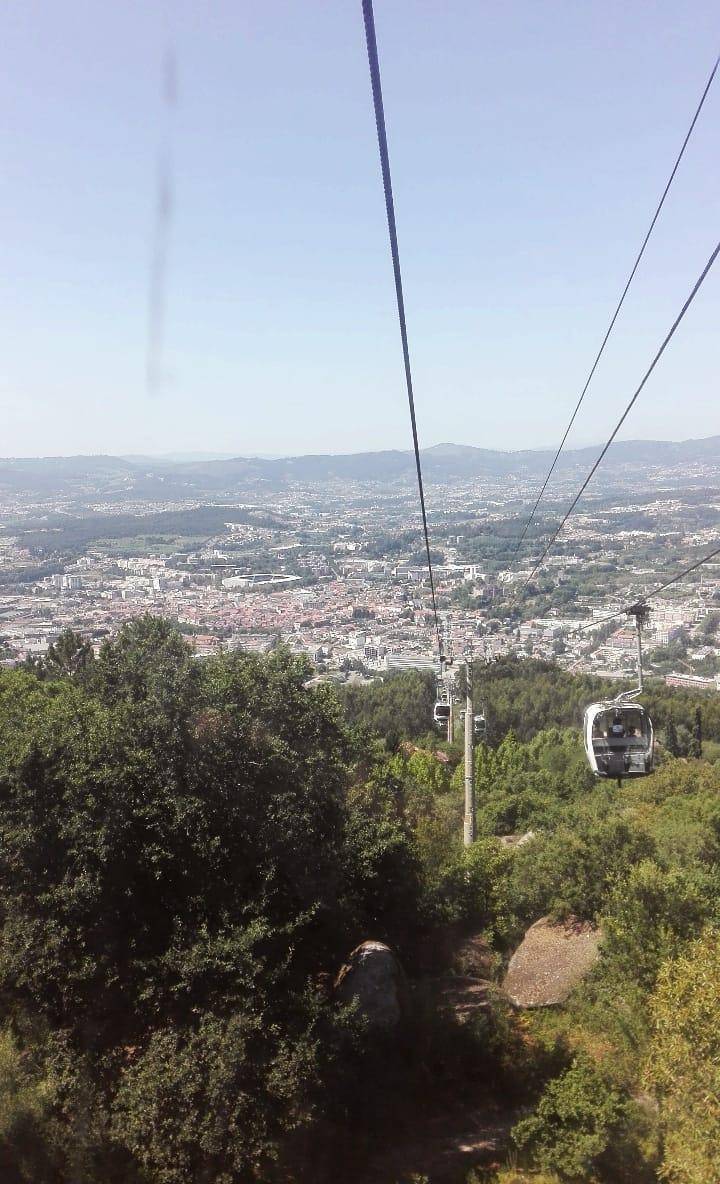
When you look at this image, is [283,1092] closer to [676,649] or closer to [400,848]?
[400,848]

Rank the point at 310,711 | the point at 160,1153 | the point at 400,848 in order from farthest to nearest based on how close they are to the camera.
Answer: the point at 400,848, the point at 310,711, the point at 160,1153

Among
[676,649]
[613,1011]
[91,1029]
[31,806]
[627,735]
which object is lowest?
[676,649]

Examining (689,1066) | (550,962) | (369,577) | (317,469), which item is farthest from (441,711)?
(317,469)

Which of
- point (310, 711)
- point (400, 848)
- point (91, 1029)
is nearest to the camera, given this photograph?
point (91, 1029)

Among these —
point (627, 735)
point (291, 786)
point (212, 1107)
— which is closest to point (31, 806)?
point (291, 786)

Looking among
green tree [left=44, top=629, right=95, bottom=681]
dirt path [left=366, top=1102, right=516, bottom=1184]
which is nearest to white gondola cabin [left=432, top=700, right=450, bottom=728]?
dirt path [left=366, top=1102, right=516, bottom=1184]

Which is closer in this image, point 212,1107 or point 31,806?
point 212,1107

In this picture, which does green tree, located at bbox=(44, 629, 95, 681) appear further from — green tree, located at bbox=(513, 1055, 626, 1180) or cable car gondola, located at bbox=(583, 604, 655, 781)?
green tree, located at bbox=(513, 1055, 626, 1180)
